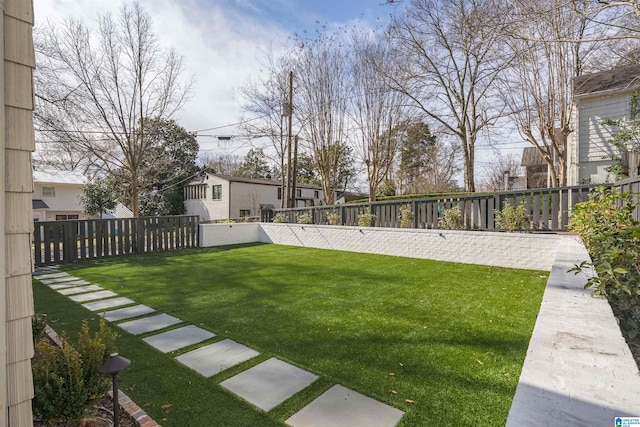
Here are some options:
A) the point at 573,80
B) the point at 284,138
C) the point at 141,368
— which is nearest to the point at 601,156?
the point at 573,80

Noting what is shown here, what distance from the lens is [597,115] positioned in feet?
31.7

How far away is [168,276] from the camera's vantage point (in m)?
5.68

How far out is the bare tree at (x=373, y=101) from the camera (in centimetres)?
1126

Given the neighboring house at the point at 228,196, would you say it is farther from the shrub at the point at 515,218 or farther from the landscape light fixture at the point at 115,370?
the landscape light fixture at the point at 115,370

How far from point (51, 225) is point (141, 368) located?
276 inches

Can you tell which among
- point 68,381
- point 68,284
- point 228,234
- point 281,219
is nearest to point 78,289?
point 68,284

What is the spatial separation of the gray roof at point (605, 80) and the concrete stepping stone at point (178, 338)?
456 inches

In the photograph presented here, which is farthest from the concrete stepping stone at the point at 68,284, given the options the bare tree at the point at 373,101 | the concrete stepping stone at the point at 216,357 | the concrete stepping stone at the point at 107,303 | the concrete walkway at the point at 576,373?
the bare tree at the point at 373,101

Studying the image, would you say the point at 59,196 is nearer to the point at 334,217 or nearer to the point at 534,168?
the point at 334,217

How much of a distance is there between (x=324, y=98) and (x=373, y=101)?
1.96m

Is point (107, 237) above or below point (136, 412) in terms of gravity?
above

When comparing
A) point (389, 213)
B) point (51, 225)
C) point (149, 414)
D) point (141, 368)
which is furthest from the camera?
point (389, 213)

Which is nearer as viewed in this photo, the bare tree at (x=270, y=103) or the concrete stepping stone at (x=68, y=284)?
the concrete stepping stone at (x=68, y=284)

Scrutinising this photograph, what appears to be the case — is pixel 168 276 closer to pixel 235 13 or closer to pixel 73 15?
pixel 235 13
